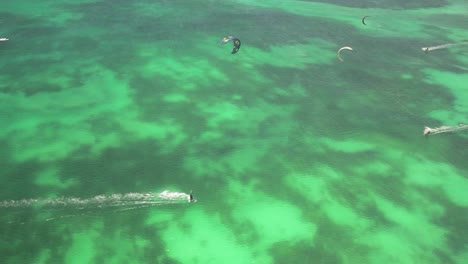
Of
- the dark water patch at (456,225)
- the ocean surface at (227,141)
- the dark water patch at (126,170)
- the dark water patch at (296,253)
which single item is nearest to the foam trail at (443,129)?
the ocean surface at (227,141)

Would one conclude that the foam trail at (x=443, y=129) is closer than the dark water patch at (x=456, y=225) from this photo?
No

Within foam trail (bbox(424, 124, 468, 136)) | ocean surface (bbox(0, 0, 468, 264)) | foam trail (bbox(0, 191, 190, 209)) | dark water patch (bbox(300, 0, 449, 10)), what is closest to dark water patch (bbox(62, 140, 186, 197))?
ocean surface (bbox(0, 0, 468, 264))

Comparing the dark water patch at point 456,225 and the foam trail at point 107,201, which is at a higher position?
the foam trail at point 107,201

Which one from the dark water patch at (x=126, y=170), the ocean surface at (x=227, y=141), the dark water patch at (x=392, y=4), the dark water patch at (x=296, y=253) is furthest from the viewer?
the dark water patch at (x=392, y=4)

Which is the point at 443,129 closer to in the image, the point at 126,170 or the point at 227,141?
the point at 227,141

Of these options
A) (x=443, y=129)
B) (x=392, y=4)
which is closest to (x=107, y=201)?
(x=443, y=129)

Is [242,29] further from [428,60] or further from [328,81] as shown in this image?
[428,60]

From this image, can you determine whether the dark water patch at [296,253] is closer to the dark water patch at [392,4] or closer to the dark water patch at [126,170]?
the dark water patch at [126,170]
